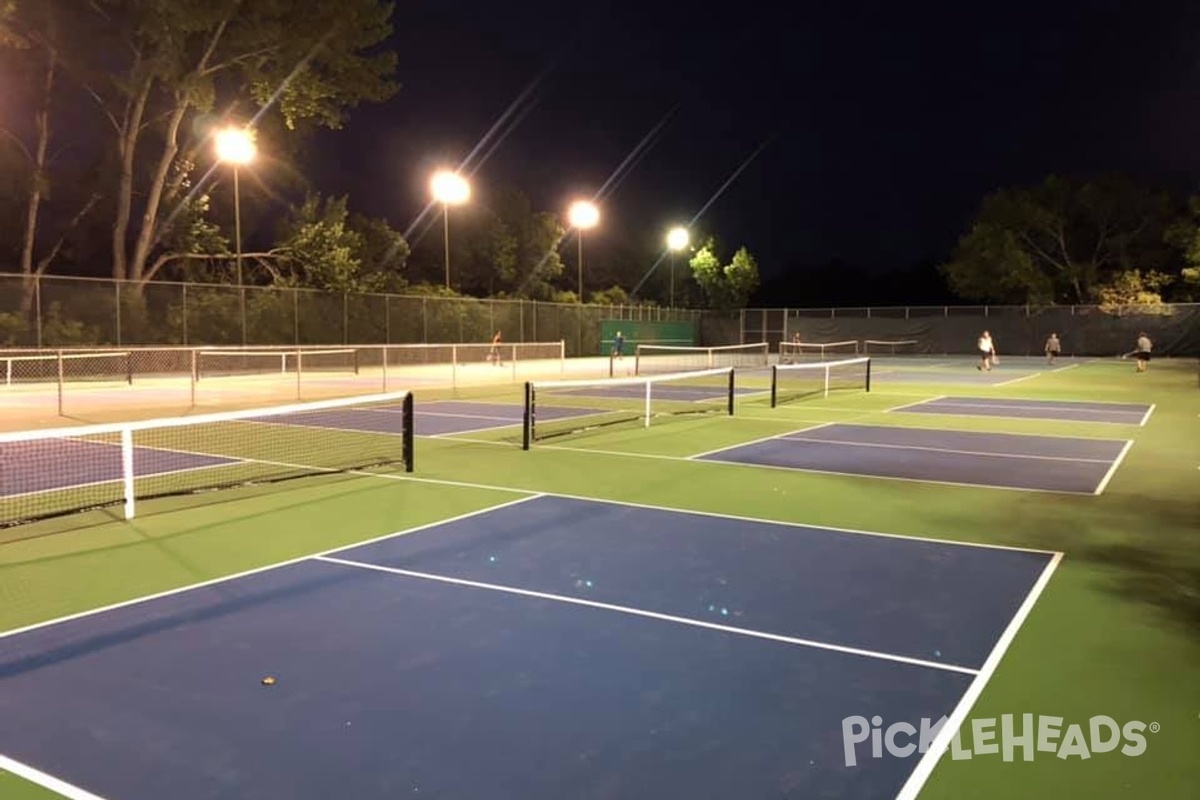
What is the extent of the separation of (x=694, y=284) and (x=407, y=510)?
5912cm

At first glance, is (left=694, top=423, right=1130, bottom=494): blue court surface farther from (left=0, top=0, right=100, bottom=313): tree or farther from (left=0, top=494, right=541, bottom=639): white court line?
(left=0, top=0, right=100, bottom=313): tree

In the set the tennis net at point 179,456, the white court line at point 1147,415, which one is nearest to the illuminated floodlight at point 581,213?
the white court line at point 1147,415

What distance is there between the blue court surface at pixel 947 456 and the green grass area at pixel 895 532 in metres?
0.43

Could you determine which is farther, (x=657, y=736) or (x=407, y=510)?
(x=407, y=510)

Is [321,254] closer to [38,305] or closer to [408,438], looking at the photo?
[38,305]

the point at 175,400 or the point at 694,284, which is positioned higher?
the point at 694,284

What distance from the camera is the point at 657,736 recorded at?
4.16 m

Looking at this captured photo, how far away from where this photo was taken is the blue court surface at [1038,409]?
18.4 m

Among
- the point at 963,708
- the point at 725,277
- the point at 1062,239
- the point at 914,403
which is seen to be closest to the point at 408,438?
the point at 963,708

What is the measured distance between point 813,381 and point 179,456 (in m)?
20.4

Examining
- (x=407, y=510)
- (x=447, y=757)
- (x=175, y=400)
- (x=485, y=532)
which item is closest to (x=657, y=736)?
(x=447, y=757)

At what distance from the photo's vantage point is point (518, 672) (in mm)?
4875

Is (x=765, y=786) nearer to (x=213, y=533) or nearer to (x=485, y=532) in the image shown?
(x=485, y=532)

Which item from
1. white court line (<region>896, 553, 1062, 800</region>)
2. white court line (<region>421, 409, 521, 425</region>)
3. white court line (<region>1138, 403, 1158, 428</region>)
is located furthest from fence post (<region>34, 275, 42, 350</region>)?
white court line (<region>896, 553, 1062, 800</region>)
